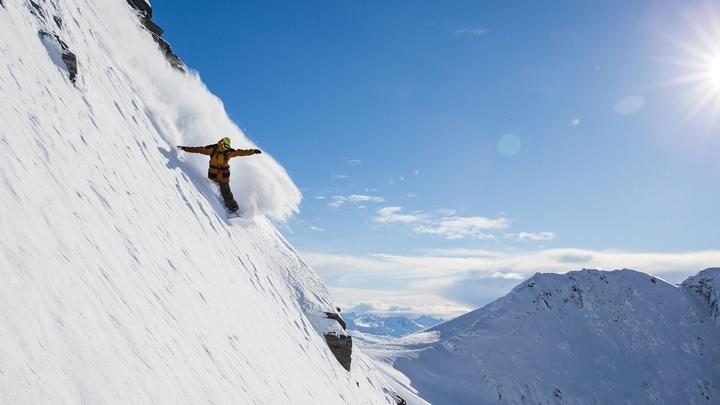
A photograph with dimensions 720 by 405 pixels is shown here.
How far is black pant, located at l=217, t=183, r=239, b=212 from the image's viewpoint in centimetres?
1555

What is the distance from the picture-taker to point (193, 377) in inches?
230

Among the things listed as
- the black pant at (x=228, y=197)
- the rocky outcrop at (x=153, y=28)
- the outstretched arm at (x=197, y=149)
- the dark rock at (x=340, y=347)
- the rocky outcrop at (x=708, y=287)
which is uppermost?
the rocky outcrop at (x=708, y=287)

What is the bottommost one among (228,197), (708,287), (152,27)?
(228,197)

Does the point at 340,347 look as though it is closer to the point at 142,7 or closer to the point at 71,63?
the point at 71,63

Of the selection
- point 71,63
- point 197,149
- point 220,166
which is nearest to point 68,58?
point 71,63

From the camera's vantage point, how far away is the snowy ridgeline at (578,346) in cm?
6762

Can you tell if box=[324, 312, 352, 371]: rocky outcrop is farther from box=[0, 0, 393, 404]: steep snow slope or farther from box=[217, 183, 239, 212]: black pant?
box=[217, 183, 239, 212]: black pant

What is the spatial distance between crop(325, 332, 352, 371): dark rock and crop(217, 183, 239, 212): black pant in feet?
19.4

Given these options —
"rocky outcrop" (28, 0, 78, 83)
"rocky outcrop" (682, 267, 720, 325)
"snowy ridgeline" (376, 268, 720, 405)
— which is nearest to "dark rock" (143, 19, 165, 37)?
"rocky outcrop" (28, 0, 78, 83)

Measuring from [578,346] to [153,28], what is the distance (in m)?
91.2

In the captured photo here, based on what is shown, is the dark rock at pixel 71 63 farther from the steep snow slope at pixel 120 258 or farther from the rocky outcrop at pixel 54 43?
the steep snow slope at pixel 120 258

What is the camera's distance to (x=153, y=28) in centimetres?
2133

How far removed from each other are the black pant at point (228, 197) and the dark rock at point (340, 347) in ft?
19.4

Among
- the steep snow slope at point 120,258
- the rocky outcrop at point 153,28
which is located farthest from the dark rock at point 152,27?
the steep snow slope at point 120,258
